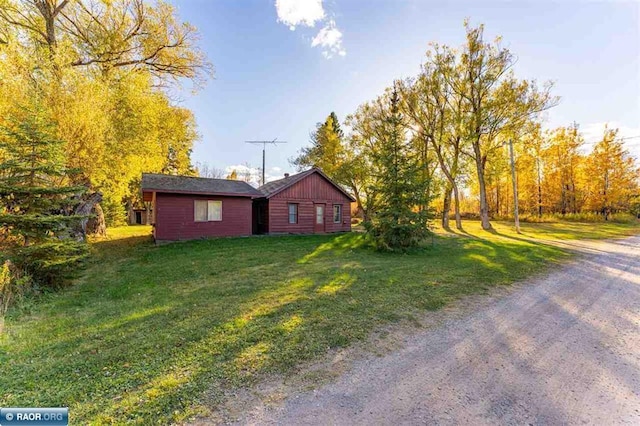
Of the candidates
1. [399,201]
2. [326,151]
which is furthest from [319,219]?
[326,151]

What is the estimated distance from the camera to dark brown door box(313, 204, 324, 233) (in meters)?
17.9

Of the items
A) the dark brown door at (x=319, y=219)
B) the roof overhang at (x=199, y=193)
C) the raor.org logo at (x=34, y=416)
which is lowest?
the raor.org logo at (x=34, y=416)

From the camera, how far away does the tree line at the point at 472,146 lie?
1812 centimetres

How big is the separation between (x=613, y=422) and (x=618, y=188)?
117 feet

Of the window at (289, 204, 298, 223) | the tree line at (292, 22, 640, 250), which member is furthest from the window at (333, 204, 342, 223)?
the window at (289, 204, 298, 223)

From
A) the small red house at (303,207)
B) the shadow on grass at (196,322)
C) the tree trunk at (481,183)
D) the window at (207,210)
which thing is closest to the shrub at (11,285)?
the shadow on grass at (196,322)

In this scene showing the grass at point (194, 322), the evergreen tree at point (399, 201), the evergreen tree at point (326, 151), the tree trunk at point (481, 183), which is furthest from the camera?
the evergreen tree at point (326, 151)

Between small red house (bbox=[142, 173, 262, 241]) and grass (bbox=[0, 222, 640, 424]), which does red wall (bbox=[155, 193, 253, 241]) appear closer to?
small red house (bbox=[142, 173, 262, 241])

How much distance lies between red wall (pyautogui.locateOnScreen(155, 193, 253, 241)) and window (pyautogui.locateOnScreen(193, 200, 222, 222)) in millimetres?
163

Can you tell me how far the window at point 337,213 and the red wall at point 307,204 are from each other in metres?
0.23

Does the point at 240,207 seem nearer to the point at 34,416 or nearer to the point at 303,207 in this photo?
the point at 303,207

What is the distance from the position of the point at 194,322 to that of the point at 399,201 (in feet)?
28.5

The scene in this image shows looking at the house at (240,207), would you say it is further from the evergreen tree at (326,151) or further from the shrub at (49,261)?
the evergreen tree at (326,151)

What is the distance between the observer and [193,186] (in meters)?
14.1
